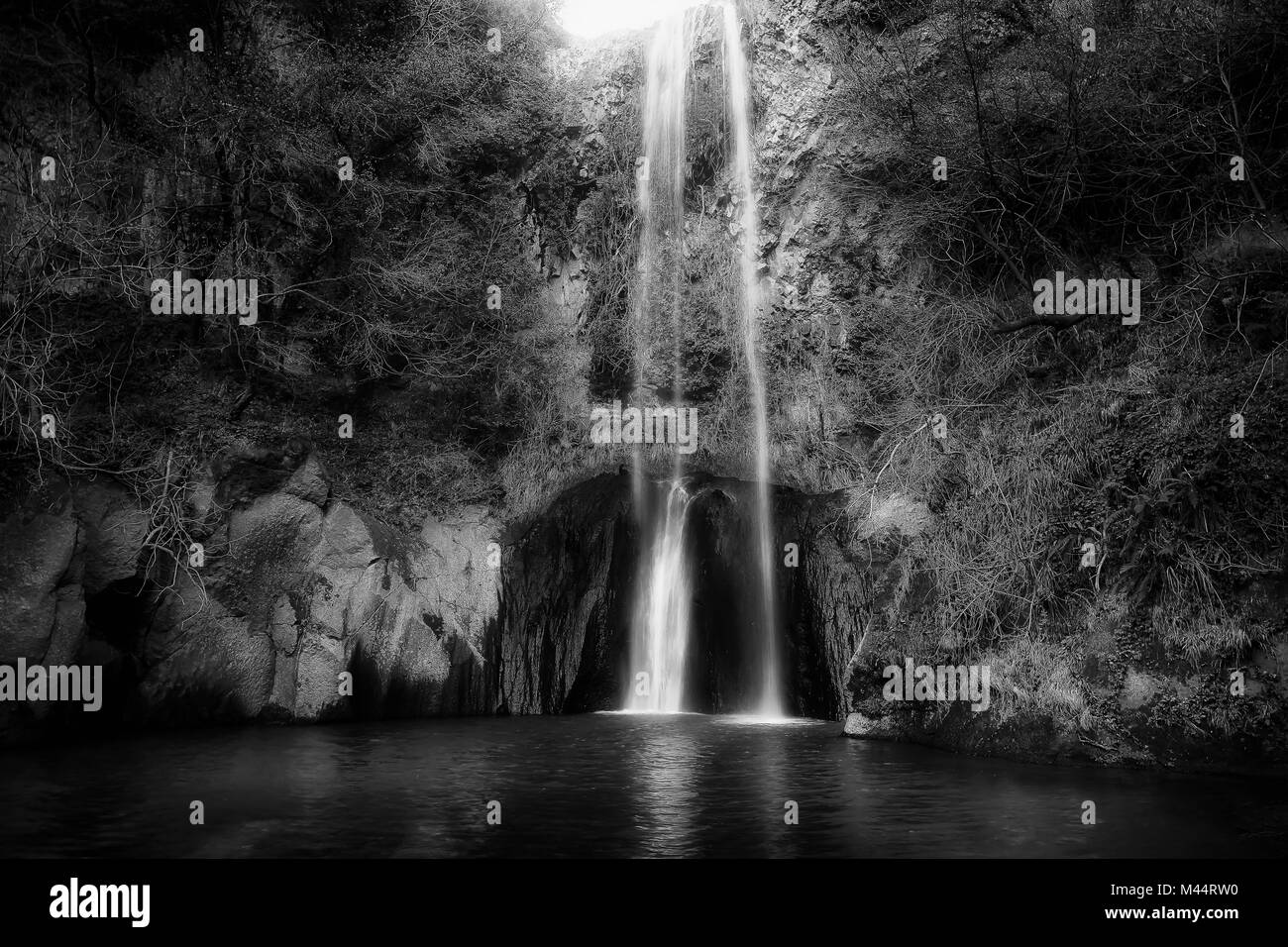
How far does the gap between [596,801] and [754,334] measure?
8458 millimetres

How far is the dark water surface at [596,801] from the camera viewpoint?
6617 mm

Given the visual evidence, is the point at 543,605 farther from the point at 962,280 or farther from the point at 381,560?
the point at 962,280

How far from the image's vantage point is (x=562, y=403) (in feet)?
51.6

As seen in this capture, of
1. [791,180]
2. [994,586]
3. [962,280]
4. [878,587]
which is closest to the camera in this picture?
[994,586]

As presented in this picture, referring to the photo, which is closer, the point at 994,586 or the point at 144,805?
the point at 144,805

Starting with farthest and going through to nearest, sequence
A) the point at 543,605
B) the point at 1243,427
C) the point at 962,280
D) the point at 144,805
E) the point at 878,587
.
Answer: the point at 543,605 → the point at 962,280 → the point at 878,587 → the point at 1243,427 → the point at 144,805

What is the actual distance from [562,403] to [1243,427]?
902 centimetres

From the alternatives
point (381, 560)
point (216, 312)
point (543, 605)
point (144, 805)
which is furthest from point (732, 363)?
point (144, 805)
